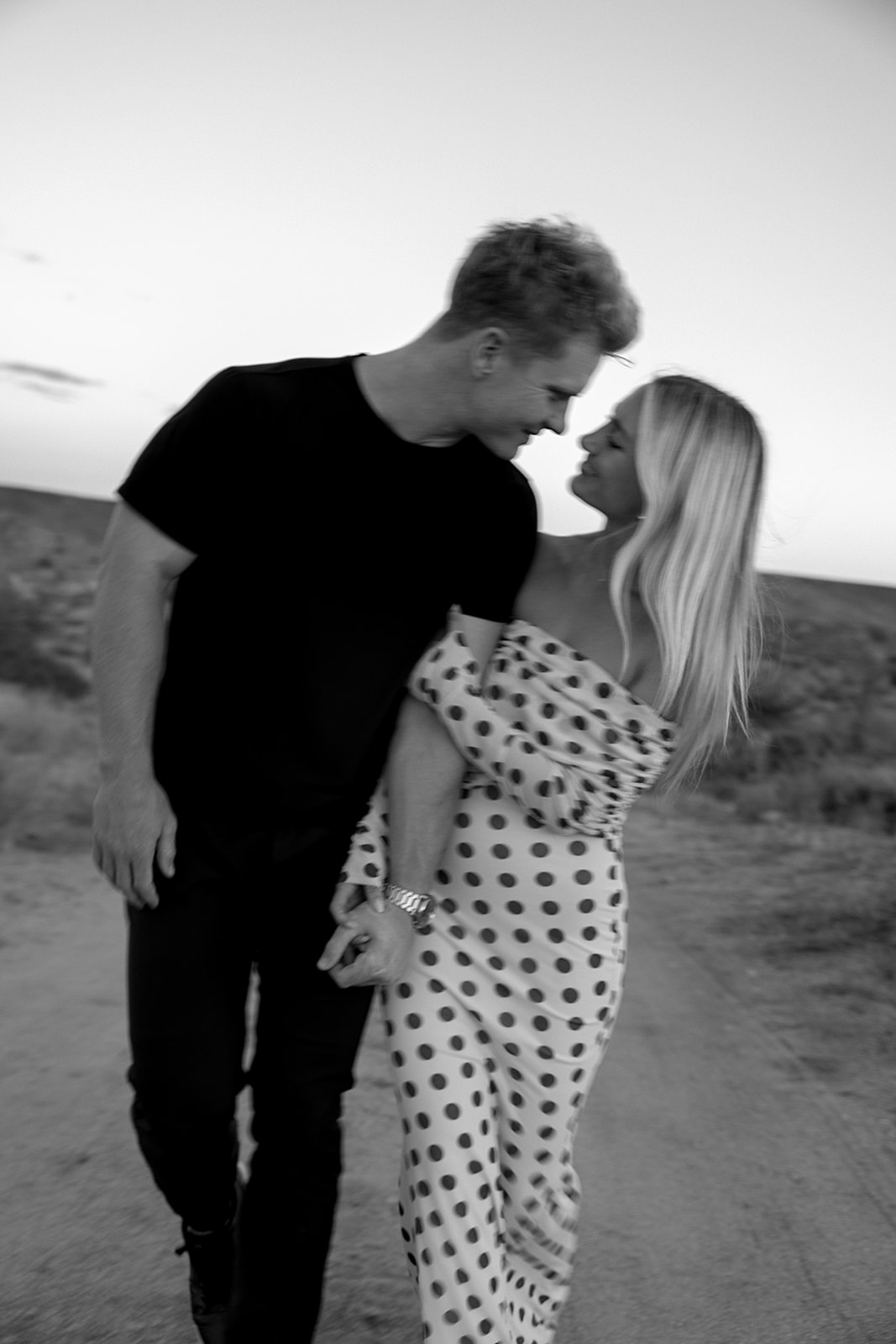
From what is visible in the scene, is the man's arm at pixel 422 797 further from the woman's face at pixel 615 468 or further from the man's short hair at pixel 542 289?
the man's short hair at pixel 542 289

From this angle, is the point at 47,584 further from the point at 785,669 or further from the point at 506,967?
the point at 506,967

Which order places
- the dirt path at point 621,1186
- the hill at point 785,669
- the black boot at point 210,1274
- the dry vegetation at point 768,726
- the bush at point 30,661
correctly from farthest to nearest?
1. the hill at point 785,669
2. the bush at point 30,661
3. the dry vegetation at point 768,726
4. the dirt path at point 621,1186
5. the black boot at point 210,1274

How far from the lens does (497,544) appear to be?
236cm

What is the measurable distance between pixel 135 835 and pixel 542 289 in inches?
45.5

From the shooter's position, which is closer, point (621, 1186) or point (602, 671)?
point (602, 671)

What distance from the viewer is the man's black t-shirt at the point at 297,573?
7.27 feet

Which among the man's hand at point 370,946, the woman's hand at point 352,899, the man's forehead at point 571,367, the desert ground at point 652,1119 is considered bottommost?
the desert ground at point 652,1119

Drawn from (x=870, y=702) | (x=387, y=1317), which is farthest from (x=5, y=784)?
(x=870, y=702)

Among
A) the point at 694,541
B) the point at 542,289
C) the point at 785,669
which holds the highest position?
the point at 542,289

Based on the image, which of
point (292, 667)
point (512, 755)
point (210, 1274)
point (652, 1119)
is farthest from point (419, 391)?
point (652, 1119)

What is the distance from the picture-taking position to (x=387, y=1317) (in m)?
2.81

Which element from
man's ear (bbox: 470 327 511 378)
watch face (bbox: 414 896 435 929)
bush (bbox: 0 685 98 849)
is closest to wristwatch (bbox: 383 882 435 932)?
watch face (bbox: 414 896 435 929)

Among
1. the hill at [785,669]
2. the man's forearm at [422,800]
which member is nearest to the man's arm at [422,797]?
the man's forearm at [422,800]

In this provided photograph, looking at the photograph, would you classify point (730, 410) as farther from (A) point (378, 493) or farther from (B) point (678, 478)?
(A) point (378, 493)
